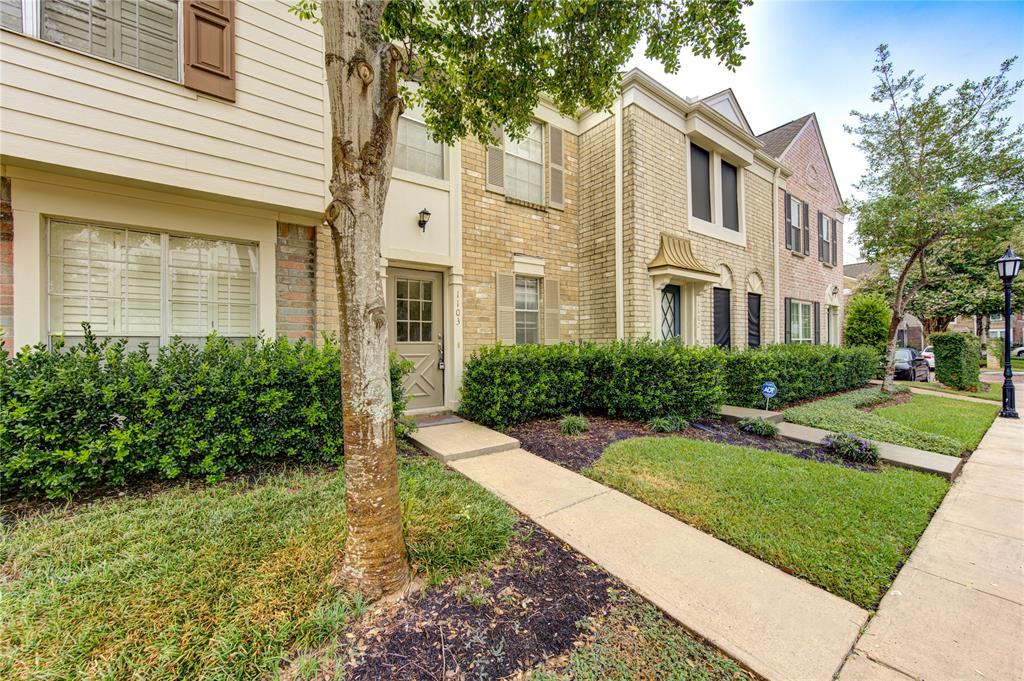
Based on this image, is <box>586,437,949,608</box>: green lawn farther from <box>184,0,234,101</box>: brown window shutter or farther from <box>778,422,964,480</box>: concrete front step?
<box>184,0,234,101</box>: brown window shutter

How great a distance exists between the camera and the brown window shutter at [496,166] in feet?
23.2

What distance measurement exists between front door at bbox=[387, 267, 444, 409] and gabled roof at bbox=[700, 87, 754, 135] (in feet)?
28.4

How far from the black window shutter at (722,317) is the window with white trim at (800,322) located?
3.85m

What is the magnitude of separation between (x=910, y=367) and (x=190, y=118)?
18.7 m

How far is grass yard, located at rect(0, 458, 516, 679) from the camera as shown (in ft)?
5.61

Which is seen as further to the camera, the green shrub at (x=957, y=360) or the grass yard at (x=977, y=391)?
the green shrub at (x=957, y=360)

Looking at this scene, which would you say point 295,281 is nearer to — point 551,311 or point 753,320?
point 551,311

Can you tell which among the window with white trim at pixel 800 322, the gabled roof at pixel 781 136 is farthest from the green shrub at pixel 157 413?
the gabled roof at pixel 781 136

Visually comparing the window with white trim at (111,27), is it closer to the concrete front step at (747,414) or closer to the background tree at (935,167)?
the concrete front step at (747,414)

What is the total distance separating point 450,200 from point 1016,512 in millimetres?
7273

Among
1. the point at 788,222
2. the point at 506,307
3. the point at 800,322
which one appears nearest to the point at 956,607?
the point at 506,307

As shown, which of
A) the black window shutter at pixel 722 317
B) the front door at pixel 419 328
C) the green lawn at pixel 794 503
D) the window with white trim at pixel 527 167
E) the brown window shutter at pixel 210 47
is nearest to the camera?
the green lawn at pixel 794 503

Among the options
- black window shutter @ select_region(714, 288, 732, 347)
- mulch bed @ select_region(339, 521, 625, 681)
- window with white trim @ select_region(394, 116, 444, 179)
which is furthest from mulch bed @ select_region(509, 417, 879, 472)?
window with white trim @ select_region(394, 116, 444, 179)

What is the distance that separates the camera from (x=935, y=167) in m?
8.59
